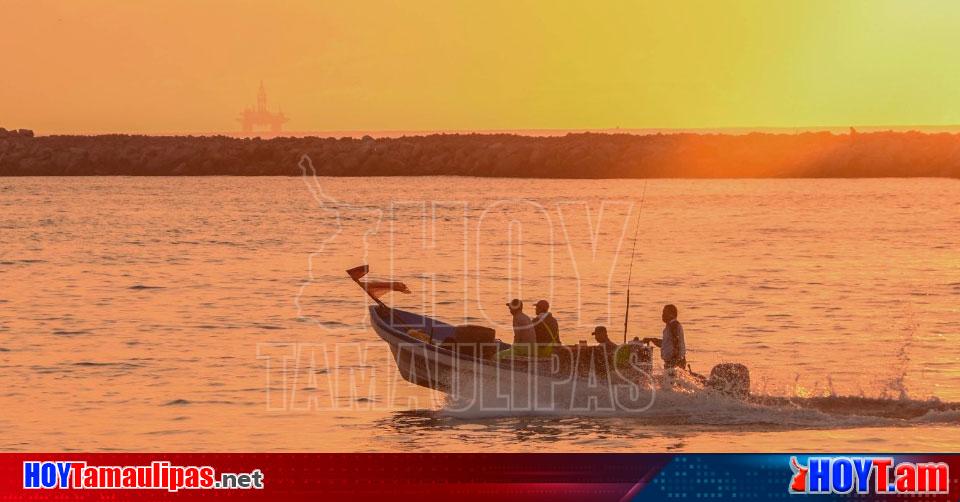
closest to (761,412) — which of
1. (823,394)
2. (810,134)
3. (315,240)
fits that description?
(823,394)

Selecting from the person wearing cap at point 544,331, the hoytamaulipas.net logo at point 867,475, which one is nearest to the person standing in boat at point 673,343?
the person wearing cap at point 544,331

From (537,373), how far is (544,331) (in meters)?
0.56

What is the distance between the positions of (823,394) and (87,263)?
27654mm

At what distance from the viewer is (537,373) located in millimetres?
18688

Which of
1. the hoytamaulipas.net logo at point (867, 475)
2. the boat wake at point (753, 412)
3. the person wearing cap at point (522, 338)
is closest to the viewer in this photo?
the hoytamaulipas.net logo at point (867, 475)

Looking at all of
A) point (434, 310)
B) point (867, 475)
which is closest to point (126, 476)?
point (867, 475)

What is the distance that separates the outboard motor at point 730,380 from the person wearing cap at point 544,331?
2113mm

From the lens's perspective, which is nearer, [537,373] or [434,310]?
[537,373]

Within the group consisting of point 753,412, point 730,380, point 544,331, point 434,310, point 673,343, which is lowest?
point 753,412

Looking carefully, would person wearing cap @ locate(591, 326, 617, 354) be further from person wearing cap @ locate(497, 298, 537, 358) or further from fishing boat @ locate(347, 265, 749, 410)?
person wearing cap @ locate(497, 298, 537, 358)

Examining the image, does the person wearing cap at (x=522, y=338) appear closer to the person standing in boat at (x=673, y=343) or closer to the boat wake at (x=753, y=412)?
the boat wake at (x=753, y=412)

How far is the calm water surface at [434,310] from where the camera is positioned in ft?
60.3

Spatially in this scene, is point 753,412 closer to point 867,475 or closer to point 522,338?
point 522,338

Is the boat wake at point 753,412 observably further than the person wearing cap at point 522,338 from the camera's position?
No
